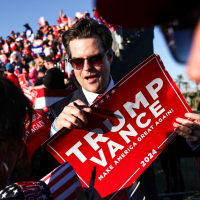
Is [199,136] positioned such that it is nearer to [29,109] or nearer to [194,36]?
[29,109]

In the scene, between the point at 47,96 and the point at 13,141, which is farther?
the point at 47,96

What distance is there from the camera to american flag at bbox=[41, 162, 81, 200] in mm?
1110

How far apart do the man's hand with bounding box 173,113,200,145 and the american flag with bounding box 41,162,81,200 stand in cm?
87

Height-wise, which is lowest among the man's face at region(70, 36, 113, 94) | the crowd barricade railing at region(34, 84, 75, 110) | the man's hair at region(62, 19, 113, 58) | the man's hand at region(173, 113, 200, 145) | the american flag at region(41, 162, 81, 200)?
the man's hand at region(173, 113, 200, 145)

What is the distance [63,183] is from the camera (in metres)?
1.16

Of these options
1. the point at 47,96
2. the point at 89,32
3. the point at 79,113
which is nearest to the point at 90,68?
the point at 89,32

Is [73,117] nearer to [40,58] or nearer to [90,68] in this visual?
[90,68]

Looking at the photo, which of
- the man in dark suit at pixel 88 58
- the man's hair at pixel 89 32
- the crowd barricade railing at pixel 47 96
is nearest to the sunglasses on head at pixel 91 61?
the man in dark suit at pixel 88 58

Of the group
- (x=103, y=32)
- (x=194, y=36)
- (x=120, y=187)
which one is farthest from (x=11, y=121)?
(x=103, y=32)

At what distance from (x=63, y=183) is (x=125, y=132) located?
2.22 feet

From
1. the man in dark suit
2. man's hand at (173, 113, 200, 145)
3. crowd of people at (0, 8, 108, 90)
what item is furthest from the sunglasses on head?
man's hand at (173, 113, 200, 145)

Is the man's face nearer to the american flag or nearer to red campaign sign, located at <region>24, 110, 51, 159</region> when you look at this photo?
red campaign sign, located at <region>24, 110, 51, 159</region>

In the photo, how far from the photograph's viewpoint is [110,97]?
1693 millimetres

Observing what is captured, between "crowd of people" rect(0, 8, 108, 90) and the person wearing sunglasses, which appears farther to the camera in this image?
"crowd of people" rect(0, 8, 108, 90)
